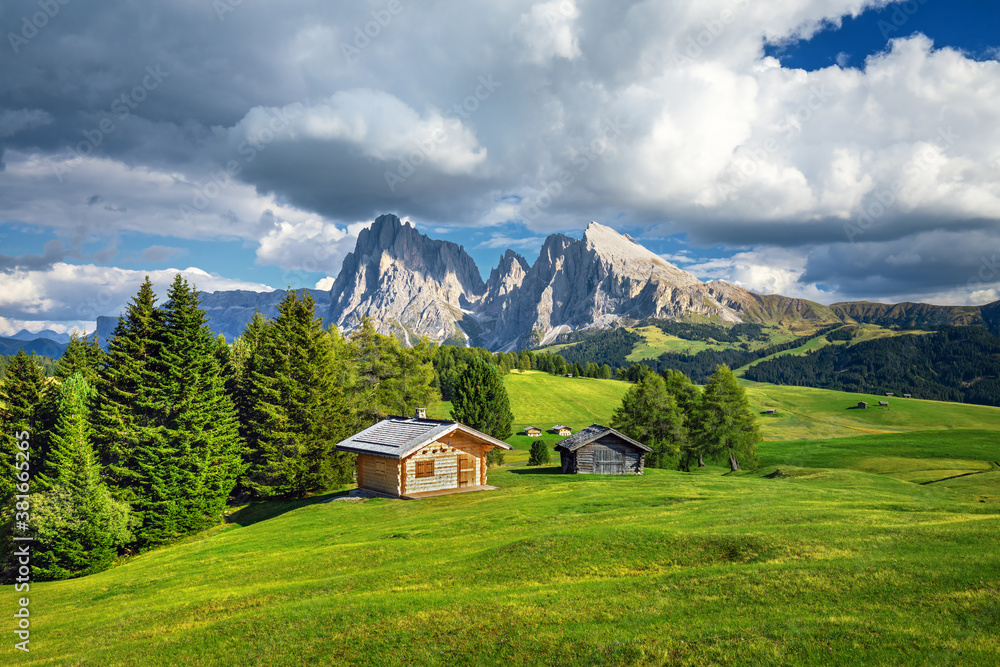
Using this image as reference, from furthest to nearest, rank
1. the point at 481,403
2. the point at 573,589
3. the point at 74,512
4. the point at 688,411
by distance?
the point at 688,411
the point at 481,403
the point at 74,512
the point at 573,589

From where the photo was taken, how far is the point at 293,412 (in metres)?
50.6

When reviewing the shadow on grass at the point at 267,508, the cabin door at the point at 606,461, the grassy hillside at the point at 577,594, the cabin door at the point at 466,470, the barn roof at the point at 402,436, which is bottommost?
the shadow on grass at the point at 267,508

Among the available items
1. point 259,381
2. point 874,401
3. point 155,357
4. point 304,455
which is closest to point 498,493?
point 304,455

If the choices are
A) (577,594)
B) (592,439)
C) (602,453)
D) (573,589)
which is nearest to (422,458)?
(592,439)

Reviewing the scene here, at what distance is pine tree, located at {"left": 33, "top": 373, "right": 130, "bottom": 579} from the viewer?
32.6 m

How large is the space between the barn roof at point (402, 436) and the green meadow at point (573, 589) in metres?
7.77

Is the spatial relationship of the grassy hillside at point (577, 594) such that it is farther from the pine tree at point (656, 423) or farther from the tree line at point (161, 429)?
the pine tree at point (656, 423)

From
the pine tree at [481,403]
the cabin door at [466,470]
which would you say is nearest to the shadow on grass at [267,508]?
the cabin door at [466,470]

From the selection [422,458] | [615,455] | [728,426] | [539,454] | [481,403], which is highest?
[481,403]

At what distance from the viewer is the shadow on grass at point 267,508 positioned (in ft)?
141

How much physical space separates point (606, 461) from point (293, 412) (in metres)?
32.4

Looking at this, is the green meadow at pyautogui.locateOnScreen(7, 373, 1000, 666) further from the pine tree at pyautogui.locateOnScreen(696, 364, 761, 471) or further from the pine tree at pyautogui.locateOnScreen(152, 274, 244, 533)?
the pine tree at pyautogui.locateOnScreen(696, 364, 761, 471)

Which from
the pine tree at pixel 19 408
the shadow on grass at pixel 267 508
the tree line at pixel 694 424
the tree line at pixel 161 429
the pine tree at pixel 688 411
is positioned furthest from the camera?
the pine tree at pixel 688 411

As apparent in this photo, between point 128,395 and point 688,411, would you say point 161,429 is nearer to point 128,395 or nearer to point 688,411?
point 128,395
